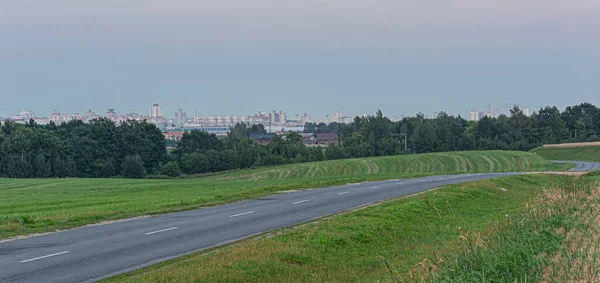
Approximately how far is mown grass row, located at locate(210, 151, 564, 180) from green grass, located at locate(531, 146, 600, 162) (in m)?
8.95

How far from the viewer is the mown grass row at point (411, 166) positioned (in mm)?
92562

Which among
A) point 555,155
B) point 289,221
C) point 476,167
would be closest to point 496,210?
point 289,221

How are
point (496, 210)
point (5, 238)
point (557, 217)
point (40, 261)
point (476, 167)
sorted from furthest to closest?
1. point (476, 167)
2. point (496, 210)
3. point (5, 238)
4. point (40, 261)
5. point (557, 217)

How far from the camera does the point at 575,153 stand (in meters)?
113

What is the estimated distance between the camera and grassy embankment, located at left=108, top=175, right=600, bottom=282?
959cm

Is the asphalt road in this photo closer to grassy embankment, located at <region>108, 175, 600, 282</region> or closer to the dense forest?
grassy embankment, located at <region>108, 175, 600, 282</region>

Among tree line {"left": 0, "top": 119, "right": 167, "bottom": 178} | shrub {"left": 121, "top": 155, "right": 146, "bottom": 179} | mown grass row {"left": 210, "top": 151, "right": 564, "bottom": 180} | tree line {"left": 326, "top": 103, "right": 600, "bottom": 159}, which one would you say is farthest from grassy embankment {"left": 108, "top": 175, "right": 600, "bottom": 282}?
tree line {"left": 326, "top": 103, "right": 600, "bottom": 159}

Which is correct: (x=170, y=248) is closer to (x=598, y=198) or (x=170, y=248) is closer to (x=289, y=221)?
(x=289, y=221)

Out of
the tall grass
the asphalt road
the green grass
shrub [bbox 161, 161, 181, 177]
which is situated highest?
the tall grass

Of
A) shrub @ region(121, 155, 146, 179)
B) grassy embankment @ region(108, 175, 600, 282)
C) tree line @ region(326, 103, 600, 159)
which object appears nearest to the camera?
grassy embankment @ region(108, 175, 600, 282)

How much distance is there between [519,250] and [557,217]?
400cm

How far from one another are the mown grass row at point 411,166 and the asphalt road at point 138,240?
64686mm

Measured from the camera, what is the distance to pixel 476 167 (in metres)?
93.7

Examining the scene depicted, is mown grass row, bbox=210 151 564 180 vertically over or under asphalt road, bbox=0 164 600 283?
under
